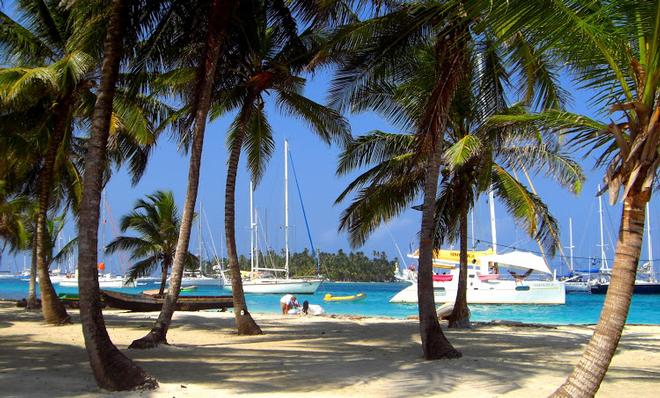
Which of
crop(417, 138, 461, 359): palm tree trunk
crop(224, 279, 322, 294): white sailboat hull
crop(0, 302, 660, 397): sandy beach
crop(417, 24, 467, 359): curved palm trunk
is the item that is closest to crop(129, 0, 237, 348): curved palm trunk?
crop(0, 302, 660, 397): sandy beach

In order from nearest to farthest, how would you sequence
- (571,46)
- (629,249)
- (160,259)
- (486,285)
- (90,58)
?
(629,249) < (571,46) < (90,58) < (160,259) < (486,285)

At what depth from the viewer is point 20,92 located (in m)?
14.6

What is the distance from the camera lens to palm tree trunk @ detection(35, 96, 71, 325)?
16.2 meters

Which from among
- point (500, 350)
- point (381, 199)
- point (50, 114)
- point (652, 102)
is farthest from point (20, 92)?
point (652, 102)

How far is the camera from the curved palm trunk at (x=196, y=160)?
1219 centimetres

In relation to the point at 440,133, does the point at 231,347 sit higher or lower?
lower

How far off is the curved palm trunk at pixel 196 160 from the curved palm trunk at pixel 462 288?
306 inches

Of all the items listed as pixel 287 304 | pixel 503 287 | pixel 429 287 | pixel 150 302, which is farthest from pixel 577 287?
pixel 429 287

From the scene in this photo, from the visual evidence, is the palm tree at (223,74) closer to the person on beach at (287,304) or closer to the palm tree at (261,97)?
the palm tree at (261,97)

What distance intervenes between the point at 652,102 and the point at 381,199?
38.9 ft

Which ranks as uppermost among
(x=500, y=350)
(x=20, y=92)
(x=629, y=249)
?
(x=20, y=92)

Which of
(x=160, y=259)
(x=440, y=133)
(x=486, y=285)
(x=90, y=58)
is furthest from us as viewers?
(x=486, y=285)

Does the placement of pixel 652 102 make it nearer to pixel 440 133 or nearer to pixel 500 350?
pixel 440 133

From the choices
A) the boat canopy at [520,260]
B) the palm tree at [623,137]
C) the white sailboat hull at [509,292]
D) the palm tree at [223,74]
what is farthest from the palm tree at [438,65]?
the white sailboat hull at [509,292]
